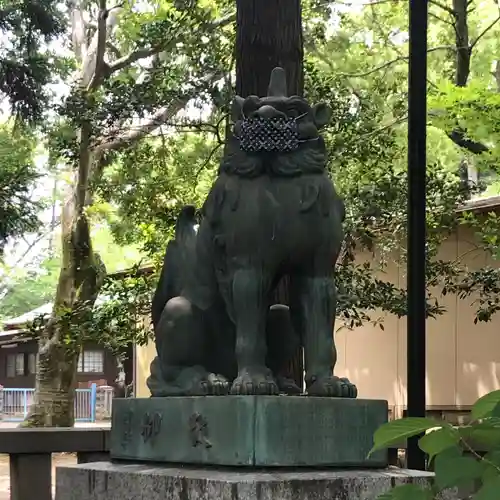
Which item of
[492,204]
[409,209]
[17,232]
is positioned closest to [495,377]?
[492,204]

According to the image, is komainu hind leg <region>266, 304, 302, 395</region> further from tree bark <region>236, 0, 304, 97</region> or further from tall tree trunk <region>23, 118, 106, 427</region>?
tall tree trunk <region>23, 118, 106, 427</region>

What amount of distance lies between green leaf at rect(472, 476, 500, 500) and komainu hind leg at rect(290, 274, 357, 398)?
72.0 inches

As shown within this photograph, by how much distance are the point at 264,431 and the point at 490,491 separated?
1609 mm

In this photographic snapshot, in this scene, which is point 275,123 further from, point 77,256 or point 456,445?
point 77,256

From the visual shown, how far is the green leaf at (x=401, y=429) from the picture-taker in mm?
1929

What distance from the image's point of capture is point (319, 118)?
3875 millimetres

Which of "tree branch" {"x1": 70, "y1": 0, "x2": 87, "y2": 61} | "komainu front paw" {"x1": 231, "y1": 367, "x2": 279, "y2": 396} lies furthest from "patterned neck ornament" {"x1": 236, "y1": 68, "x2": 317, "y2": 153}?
"tree branch" {"x1": 70, "y1": 0, "x2": 87, "y2": 61}

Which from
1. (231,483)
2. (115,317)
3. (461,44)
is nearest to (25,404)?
(115,317)

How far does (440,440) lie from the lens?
1933 mm

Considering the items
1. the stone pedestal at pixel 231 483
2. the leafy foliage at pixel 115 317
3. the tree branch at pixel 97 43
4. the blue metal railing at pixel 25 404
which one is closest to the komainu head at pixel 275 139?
the stone pedestal at pixel 231 483

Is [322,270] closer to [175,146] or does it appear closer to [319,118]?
[319,118]

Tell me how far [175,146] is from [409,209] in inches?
301

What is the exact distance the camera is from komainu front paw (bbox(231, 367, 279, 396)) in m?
3.46

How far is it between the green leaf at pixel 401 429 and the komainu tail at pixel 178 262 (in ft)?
7.13
